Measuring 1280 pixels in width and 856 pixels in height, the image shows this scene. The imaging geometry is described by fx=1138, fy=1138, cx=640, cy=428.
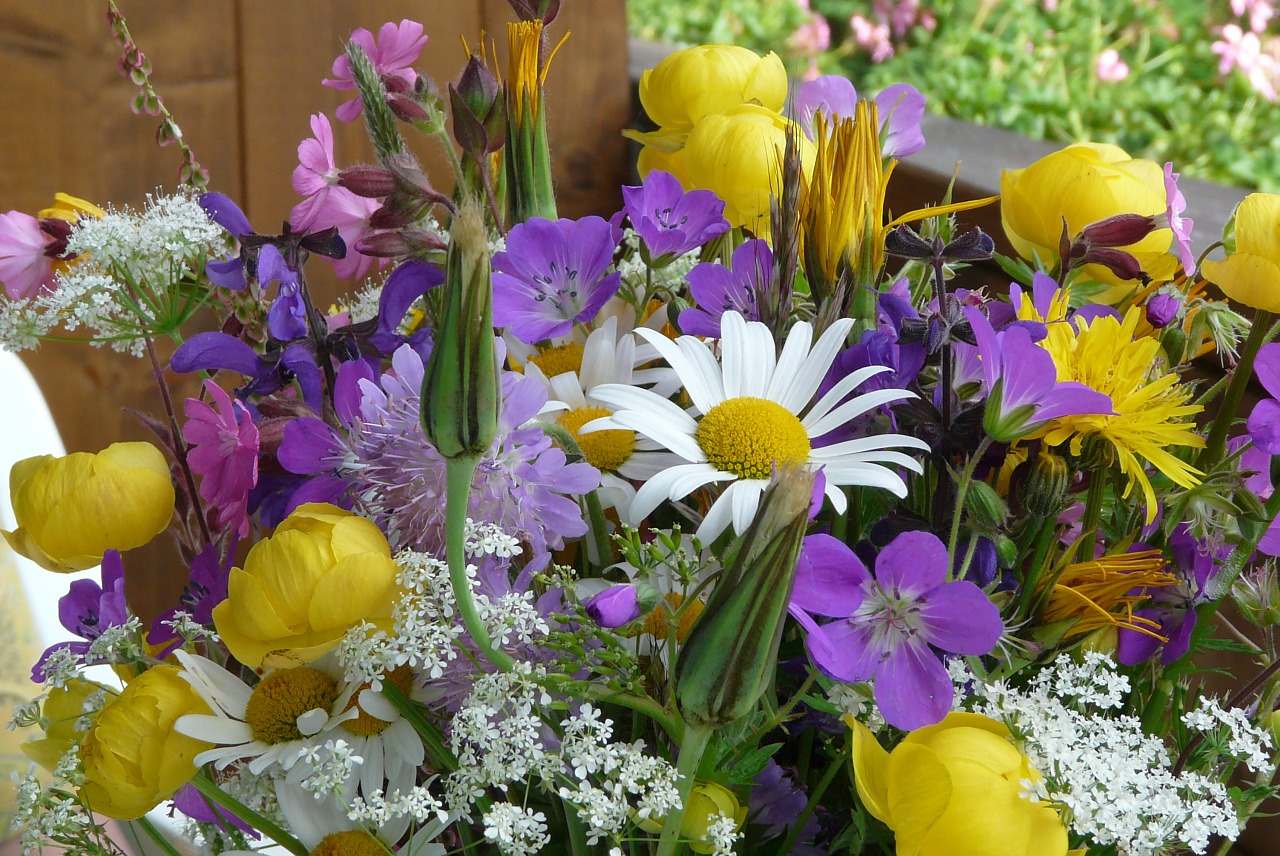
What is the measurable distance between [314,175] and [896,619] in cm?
28

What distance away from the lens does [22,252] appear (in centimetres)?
50

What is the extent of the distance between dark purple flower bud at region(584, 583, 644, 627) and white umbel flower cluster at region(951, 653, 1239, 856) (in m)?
0.11

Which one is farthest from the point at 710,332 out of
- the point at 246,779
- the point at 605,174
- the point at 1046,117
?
the point at 1046,117

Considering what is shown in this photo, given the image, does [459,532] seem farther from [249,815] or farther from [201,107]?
[201,107]

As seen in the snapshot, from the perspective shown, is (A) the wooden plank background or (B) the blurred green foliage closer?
(A) the wooden plank background

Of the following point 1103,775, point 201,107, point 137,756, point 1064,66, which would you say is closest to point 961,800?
point 1103,775

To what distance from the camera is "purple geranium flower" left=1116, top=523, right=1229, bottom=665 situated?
1.31ft

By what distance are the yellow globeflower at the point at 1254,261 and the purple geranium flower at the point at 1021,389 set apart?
90 mm

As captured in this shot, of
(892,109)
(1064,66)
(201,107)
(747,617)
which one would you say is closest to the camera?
(747,617)

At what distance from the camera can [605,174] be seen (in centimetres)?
123

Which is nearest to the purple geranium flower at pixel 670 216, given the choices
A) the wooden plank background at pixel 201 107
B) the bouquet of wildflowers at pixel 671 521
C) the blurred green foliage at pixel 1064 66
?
the bouquet of wildflowers at pixel 671 521

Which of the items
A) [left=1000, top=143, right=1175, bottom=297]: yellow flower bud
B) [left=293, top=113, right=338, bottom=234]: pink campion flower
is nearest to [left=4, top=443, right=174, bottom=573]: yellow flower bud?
[left=293, top=113, right=338, bottom=234]: pink campion flower

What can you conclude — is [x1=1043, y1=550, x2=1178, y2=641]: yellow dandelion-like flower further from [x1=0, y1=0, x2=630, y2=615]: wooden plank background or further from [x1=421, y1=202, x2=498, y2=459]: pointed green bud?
[x1=0, y1=0, x2=630, y2=615]: wooden plank background

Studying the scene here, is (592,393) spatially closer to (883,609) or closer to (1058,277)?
(883,609)
